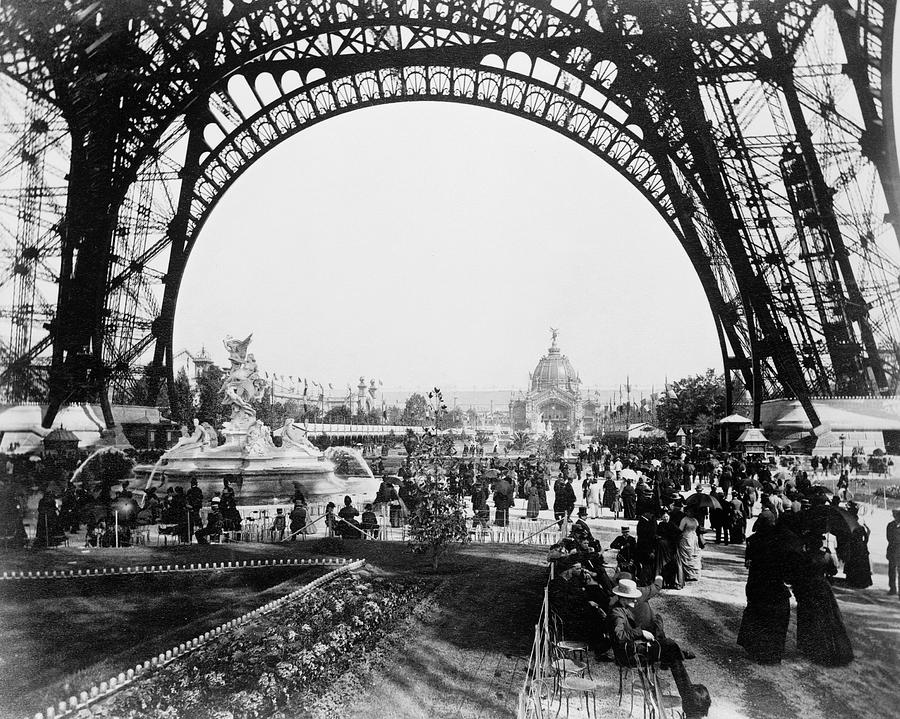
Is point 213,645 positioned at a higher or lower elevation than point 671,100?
lower

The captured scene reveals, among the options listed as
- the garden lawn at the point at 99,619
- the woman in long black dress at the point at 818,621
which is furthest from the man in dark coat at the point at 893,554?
the garden lawn at the point at 99,619

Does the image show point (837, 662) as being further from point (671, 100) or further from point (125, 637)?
point (671, 100)

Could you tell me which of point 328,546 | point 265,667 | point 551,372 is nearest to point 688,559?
point 265,667

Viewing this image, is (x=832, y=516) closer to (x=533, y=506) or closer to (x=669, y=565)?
(x=669, y=565)

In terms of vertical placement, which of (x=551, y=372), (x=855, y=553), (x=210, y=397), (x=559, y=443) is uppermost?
(x=551, y=372)

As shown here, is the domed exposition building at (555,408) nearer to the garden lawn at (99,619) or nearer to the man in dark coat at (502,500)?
the man in dark coat at (502,500)

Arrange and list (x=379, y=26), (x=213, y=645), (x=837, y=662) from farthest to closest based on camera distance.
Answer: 1. (x=379, y=26)
2. (x=213, y=645)
3. (x=837, y=662)

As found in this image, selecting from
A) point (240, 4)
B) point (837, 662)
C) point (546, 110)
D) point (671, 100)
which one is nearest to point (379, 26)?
point (240, 4)
